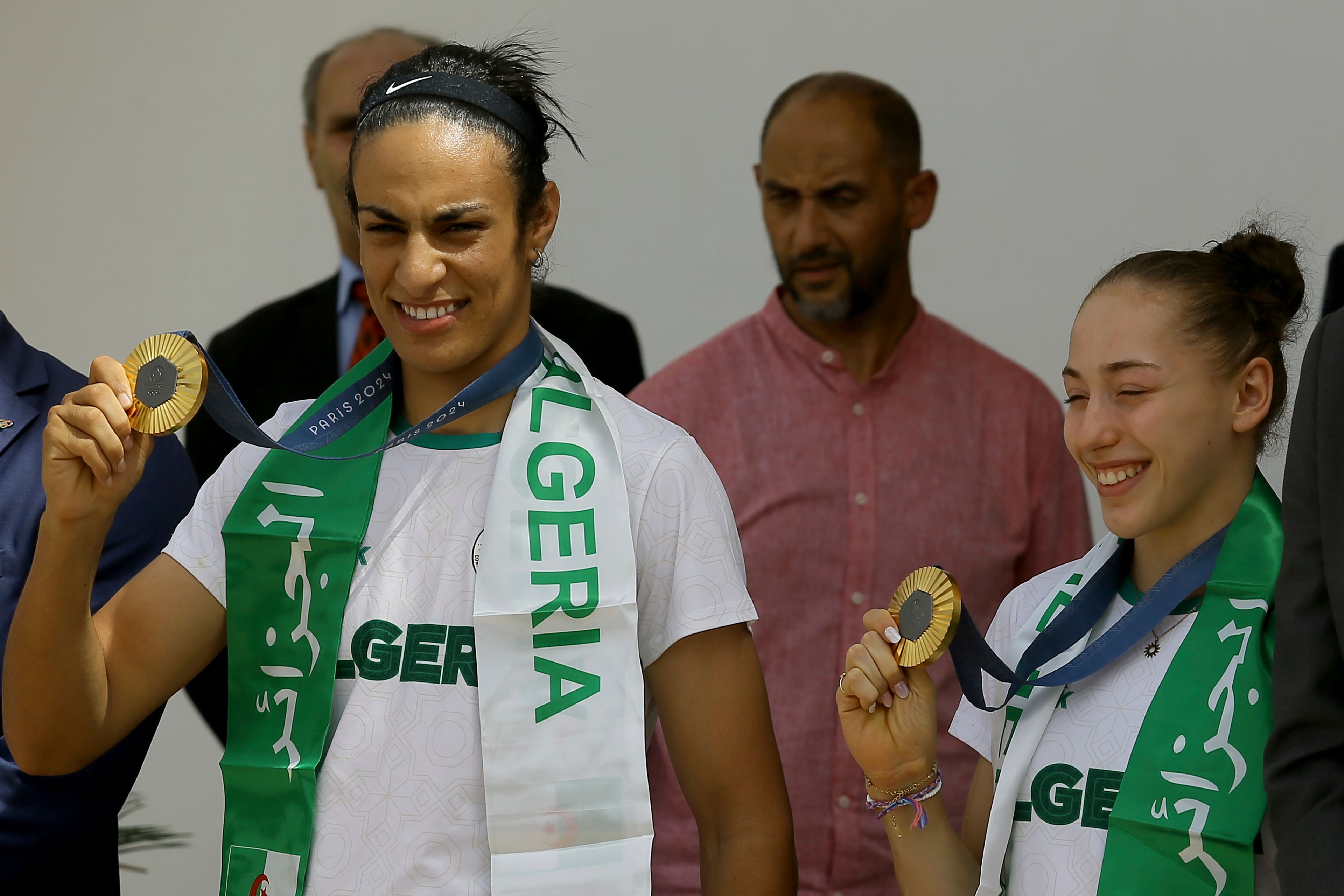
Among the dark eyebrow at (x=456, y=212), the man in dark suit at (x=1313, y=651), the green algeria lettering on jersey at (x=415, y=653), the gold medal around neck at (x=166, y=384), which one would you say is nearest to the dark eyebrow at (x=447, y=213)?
the dark eyebrow at (x=456, y=212)

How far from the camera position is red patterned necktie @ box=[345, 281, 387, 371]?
3.42 metres

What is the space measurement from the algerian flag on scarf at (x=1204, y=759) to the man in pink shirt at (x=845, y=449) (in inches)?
38.4

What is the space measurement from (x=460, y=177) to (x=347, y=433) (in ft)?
1.36

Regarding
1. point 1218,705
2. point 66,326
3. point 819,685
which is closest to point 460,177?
point 1218,705

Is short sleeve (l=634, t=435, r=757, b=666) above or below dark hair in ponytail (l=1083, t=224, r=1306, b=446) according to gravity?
below

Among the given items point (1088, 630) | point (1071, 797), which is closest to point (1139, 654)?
point (1088, 630)

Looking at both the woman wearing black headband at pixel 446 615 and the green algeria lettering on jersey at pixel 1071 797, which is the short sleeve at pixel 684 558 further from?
the green algeria lettering on jersey at pixel 1071 797

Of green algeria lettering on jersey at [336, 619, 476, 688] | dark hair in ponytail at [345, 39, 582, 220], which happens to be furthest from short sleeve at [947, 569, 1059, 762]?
dark hair in ponytail at [345, 39, 582, 220]

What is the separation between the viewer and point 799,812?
289cm

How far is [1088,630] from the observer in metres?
2.01

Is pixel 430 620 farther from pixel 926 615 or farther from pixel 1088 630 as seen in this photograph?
pixel 1088 630

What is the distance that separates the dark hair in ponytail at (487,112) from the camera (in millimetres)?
1986

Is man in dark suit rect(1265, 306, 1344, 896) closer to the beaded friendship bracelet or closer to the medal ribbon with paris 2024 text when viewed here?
the beaded friendship bracelet

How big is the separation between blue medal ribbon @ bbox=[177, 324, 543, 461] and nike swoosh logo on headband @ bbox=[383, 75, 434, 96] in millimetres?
375
